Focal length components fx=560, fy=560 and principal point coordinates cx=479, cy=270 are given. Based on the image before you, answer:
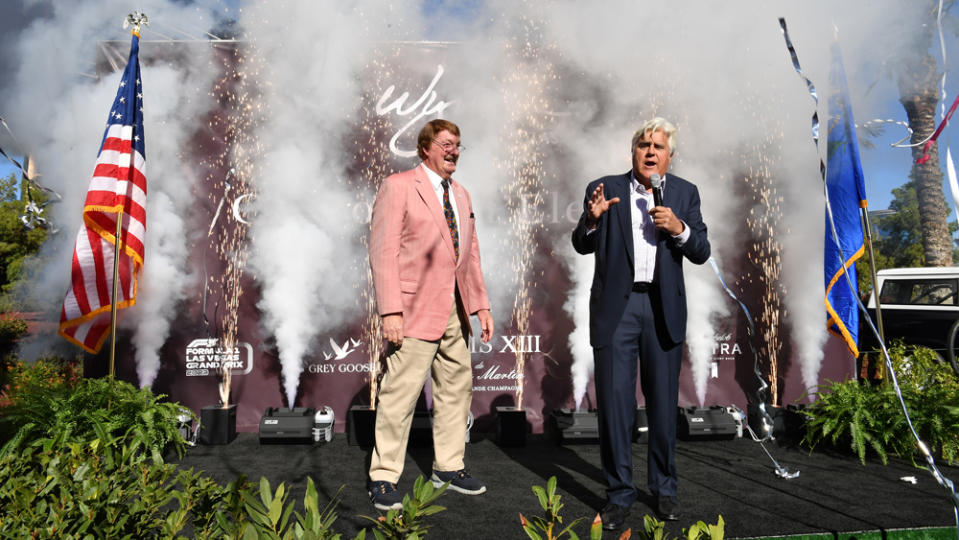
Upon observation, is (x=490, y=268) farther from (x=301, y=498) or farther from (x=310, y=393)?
(x=301, y=498)

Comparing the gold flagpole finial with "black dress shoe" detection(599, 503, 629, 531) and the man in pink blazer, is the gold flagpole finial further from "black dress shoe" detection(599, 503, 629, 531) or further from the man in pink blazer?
"black dress shoe" detection(599, 503, 629, 531)

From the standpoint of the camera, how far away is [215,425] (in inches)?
166

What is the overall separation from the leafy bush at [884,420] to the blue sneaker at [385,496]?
9.52 feet

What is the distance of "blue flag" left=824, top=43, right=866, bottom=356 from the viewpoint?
392 cm

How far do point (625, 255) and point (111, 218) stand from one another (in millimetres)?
3614

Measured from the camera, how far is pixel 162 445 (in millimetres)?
3652

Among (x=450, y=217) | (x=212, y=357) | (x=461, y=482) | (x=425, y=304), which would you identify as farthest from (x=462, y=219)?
(x=212, y=357)

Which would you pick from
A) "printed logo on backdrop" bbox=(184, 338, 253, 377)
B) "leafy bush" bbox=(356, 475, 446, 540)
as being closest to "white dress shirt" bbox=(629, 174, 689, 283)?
"leafy bush" bbox=(356, 475, 446, 540)

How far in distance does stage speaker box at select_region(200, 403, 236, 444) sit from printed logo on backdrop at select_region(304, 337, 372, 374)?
0.73 meters

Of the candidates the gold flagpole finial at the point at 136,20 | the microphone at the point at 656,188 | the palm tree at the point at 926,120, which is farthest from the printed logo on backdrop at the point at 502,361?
the palm tree at the point at 926,120

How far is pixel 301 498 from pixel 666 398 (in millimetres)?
1865

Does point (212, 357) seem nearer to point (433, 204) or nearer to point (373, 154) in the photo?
point (373, 154)

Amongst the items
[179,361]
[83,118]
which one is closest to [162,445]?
[179,361]

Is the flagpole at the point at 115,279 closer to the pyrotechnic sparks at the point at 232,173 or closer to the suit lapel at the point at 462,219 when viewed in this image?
the pyrotechnic sparks at the point at 232,173
